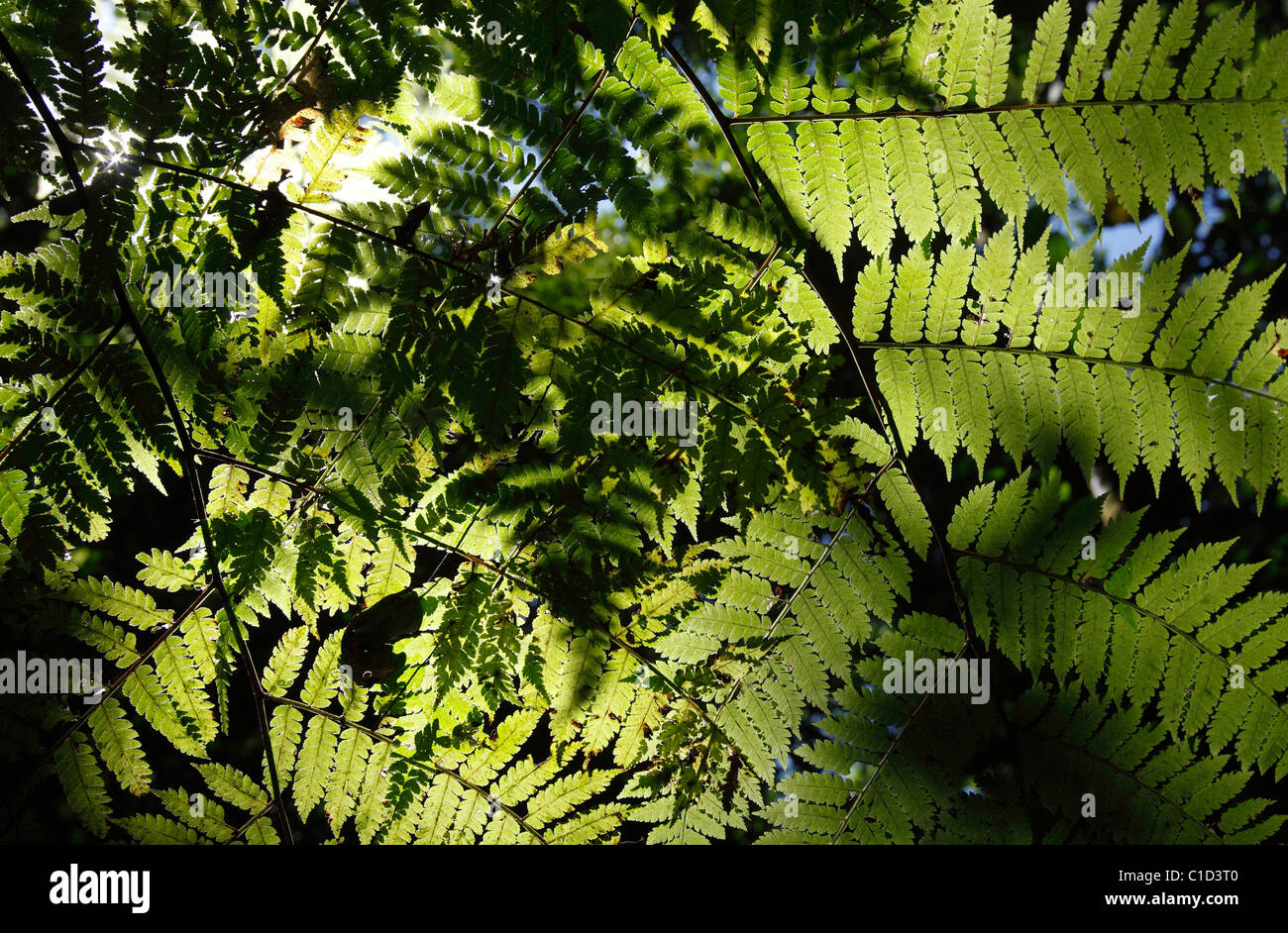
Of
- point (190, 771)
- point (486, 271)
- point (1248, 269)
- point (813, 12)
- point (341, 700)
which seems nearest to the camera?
point (813, 12)

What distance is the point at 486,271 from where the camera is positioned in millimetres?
1481

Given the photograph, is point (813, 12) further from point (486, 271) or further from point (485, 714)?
point (485, 714)

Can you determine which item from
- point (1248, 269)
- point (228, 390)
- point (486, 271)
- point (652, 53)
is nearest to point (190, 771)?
point (228, 390)

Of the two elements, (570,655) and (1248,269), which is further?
(1248,269)

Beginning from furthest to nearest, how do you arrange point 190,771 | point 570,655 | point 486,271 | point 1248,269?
point 1248,269
point 190,771
point 570,655
point 486,271

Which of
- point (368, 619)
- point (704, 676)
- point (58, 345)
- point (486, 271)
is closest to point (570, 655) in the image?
point (704, 676)

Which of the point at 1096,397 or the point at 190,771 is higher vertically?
the point at 1096,397

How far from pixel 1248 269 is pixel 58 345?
8.04 m

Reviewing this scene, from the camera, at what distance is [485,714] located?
6.13ft

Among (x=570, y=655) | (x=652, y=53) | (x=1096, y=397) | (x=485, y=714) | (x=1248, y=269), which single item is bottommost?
(x=485, y=714)

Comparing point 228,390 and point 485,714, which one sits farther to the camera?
point 485,714

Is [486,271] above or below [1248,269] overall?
below
